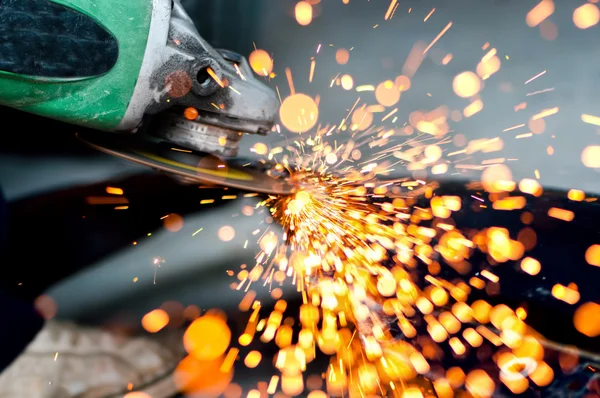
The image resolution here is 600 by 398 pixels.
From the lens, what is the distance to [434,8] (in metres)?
1.38

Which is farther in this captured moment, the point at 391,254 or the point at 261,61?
the point at 261,61

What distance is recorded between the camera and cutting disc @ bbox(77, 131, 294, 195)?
98 cm

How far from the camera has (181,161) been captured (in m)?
1.03

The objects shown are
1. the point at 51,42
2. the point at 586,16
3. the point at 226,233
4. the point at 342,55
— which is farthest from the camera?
the point at 342,55

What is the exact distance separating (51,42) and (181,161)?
1.12 feet

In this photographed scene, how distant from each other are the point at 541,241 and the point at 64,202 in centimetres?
102

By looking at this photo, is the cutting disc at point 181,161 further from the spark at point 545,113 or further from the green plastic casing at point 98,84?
the spark at point 545,113

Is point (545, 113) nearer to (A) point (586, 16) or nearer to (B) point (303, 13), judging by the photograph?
(A) point (586, 16)

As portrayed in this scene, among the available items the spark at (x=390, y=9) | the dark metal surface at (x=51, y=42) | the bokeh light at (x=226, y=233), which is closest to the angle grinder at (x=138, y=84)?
the dark metal surface at (x=51, y=42)

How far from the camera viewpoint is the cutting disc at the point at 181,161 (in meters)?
0.98

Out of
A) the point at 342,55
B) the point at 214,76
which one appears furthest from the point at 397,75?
the point at 214,76

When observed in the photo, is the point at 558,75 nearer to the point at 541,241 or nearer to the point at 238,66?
the point at 541,241

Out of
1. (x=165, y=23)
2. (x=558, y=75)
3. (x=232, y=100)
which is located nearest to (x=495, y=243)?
(x=558, y=75)

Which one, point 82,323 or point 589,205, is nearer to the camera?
point 82,323
